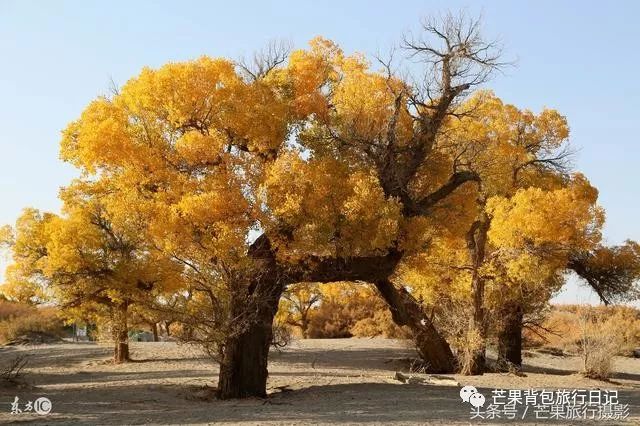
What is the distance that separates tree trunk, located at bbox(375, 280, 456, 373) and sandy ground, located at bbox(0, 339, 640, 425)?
1478 millimetres

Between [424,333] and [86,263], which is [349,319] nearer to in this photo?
[424,333]

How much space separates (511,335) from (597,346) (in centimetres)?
529

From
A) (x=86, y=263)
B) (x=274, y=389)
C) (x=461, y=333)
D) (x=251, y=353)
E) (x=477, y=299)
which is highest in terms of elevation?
(x=86, y=263)

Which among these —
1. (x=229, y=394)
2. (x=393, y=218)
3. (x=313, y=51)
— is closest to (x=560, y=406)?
(x=393, y=218)

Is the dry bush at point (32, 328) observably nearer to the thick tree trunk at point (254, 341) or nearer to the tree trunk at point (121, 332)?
the tree trunk at point (121, 332)

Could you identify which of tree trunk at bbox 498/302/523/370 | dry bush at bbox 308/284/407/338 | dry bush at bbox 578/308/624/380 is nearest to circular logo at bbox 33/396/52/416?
dry bush at bbox 578/308/624/380

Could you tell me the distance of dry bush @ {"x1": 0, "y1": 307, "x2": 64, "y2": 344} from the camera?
3691cm

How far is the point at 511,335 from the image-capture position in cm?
2317

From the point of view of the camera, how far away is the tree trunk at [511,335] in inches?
864

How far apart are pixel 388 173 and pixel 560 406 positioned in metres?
5.51

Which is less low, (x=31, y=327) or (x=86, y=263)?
(x=86, y=263)

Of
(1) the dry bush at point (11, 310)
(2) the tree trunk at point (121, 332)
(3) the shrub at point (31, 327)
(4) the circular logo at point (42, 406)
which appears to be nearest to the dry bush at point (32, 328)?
(3) the shrub at point (31, 327)

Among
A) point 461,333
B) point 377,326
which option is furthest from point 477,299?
point 377,326

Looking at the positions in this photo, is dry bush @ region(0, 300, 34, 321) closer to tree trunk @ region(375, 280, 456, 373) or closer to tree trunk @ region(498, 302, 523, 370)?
tree trunk @ region(375, 280, 456, 373)
